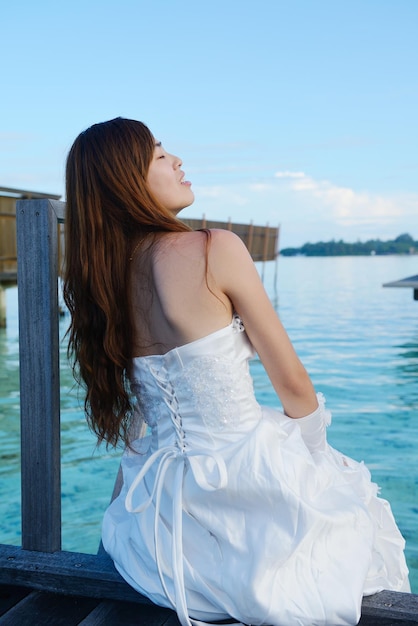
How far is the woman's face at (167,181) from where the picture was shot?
4.84ft

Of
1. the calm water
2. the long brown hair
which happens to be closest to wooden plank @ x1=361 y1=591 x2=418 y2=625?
the long brown hair

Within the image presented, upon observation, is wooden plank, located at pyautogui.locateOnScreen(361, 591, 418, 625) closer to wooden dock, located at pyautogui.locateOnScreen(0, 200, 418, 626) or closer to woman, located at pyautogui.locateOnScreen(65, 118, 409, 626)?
woman, located at pyautogui.locateOnScreen(65, 118, 409, 626)

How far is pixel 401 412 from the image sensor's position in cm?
613

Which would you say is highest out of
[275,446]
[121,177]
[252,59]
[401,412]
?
[252,59]

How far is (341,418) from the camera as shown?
5965 millimetres

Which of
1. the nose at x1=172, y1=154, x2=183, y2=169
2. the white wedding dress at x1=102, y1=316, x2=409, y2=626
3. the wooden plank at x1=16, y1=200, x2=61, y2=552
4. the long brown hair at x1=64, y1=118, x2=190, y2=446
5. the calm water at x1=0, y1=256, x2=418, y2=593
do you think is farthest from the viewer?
the calm water at x1=0, y1=256, x2=418, y2=593

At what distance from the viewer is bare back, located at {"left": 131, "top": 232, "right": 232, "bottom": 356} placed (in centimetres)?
138

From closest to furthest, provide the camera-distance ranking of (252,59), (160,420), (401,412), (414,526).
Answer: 1. (160,420)
2. (414,526)
3. (401,412)
4. (252,59)

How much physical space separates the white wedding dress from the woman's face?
0.31 meters

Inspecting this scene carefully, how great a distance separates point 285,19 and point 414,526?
15.1 metres

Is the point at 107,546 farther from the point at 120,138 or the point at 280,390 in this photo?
the point at 120,138

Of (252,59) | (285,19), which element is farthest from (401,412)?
(252,59)

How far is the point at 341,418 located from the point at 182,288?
15.8 feet

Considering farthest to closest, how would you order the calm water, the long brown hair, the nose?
the calm water → the nose → the long brown hair
